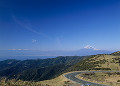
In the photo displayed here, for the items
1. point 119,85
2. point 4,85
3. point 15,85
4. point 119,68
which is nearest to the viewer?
point 4,85

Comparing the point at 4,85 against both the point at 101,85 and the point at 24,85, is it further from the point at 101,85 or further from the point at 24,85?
the point at 101,85

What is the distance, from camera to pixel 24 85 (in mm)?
11805

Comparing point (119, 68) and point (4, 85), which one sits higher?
point (4, 85)

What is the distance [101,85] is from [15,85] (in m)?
31.8

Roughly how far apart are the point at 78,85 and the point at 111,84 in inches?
450

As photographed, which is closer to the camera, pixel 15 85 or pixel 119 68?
pixel 15 85

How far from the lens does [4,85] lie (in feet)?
34.7

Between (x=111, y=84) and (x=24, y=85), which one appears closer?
(x=24, y=85)

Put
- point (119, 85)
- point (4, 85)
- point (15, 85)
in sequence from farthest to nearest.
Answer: point (119, 85), point (15, 85), point (4, 85)

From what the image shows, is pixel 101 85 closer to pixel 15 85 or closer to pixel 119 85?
pixel 119 85

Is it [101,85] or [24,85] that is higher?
[24,85]

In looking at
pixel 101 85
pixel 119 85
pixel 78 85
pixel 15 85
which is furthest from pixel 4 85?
pixel 119 85

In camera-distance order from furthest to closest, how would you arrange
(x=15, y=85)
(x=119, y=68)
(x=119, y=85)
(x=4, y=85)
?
(x=119, y=68), (x=119, y=85), (x=15, y=85), (x=4, y=85)

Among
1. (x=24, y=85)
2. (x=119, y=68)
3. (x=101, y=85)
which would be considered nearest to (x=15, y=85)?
(x=24, y=85)
